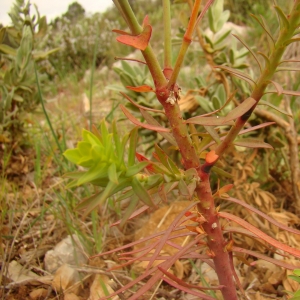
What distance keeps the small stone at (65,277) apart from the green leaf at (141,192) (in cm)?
62

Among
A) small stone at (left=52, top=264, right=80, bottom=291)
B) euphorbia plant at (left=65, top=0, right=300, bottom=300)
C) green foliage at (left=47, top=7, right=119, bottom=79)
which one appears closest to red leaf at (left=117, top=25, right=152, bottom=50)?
euphorbia plant at (left=65, top=0, right=300, bottom=300)

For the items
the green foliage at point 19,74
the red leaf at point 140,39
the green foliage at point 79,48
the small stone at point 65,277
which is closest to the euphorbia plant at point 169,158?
the red leaf at point 140,39

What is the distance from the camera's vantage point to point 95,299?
3.23 ft

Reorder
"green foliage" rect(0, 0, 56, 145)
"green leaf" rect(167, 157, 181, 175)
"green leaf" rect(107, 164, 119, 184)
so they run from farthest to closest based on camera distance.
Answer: "green foliage" rect(0, 0, 56, 145) < "green leaf" rect(167, 157, 181, 175) < "green leaf" rect(107, 164, 119, 184)

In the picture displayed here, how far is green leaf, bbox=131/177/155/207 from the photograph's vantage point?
0.52 metres

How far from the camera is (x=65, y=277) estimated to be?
1059 mm

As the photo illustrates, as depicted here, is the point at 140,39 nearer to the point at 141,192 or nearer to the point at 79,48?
the point at 141,192

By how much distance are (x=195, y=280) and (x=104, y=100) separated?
244 centimetres

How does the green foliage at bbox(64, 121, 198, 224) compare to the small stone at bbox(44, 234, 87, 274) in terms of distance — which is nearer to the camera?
the green foliage at bbox(64, 121, 198, 224)

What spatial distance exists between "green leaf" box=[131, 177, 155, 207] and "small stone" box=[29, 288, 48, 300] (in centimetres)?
65

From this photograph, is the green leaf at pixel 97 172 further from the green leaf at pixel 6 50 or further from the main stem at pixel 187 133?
the green leaf at pixel 6 50

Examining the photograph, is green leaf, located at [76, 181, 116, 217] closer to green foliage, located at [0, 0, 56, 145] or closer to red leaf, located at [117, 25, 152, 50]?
red leaf, located at [117, 25, 152, 50]

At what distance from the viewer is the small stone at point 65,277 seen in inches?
40.8

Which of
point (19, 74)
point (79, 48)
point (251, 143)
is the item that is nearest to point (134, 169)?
point (251, 143)
